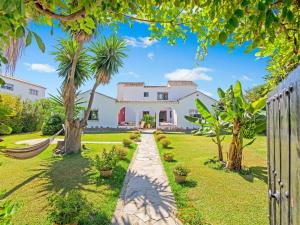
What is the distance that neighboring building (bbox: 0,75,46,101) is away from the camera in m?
40.1

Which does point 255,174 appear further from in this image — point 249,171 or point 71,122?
point 71,122

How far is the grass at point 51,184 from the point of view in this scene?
607 cm

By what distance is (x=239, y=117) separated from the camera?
10648mm

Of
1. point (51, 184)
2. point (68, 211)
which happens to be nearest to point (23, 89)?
point (51, 184)

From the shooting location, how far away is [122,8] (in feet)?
11.2

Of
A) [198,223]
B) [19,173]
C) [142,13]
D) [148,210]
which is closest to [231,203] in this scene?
[198,223]

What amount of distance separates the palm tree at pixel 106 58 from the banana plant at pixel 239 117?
8234 mm

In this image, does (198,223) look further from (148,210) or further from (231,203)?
(231,203)

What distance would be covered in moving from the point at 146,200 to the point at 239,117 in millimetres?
6207

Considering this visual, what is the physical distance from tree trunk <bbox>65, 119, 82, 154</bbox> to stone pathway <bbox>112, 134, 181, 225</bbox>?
5371mm

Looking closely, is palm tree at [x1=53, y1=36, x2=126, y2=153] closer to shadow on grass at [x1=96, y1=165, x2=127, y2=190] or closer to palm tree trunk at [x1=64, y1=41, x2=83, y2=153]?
palm tree trunk at [x1=64, y1=41, x2=83, y2=153]

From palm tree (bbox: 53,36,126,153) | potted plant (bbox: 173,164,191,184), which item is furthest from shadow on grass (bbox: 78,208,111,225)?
palm tree (bbox: 53,36,126,153)

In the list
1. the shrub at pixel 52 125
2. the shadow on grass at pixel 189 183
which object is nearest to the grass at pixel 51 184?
the shadow on grass at pixel 189 183

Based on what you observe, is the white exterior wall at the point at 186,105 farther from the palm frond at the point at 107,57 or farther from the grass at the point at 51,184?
the grass at the point at 51,184
